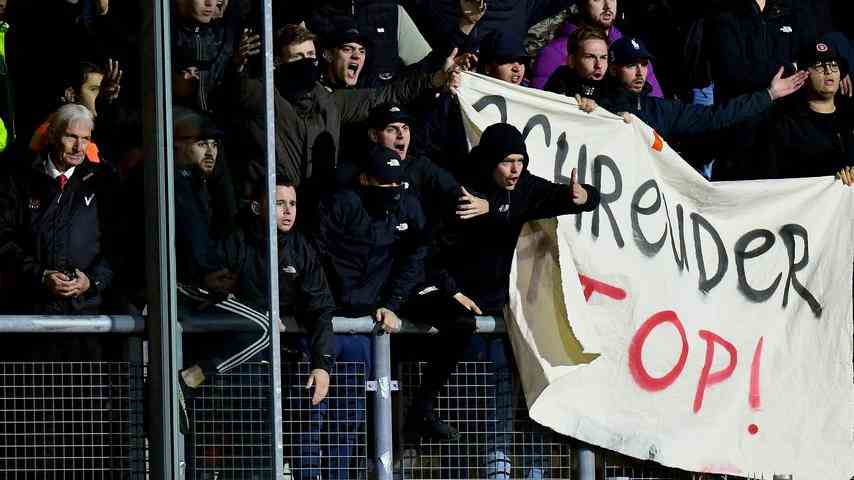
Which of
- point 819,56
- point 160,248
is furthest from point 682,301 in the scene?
point 160,248

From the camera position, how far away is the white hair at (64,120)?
32.5ft

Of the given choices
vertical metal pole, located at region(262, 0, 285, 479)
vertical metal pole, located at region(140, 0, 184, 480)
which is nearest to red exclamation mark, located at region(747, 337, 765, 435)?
vertical metal pole, located at region(262, 0, 285, 479)

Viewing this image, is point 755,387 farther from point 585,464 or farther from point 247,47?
point 247,47

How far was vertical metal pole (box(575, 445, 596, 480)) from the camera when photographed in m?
10.2

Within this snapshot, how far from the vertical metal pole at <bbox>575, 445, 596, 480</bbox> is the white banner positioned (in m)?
0.09

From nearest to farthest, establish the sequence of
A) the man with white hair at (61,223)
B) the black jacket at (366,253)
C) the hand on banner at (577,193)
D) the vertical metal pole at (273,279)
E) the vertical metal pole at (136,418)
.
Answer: the vertical metal pole at (273,279) < the vertical metal pole at (136,418) < the man with white hair at (61,223) < the black jacket at (366,253) < the hand on banner at (577,193)

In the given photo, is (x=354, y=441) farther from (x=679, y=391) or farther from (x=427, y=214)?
(x=679, y=391)

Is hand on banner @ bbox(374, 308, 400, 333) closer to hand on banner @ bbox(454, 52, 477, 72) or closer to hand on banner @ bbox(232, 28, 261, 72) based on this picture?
hand on banner @ bbox(232, 28, 261, 72)

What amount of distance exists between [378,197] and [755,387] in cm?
241

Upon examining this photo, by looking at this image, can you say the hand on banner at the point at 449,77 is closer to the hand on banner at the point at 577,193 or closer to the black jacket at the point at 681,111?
the black jacket at the point at 681,111

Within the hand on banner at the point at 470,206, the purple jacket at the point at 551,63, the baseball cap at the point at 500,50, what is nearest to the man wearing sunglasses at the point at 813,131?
the purple jacket at the point at 551,63

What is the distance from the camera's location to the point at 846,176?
1140cm

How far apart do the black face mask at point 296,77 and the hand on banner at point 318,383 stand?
75.0 inches

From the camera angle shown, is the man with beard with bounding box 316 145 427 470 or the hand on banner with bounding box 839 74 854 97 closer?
the man with beard with bounding box 316 145 427 470
